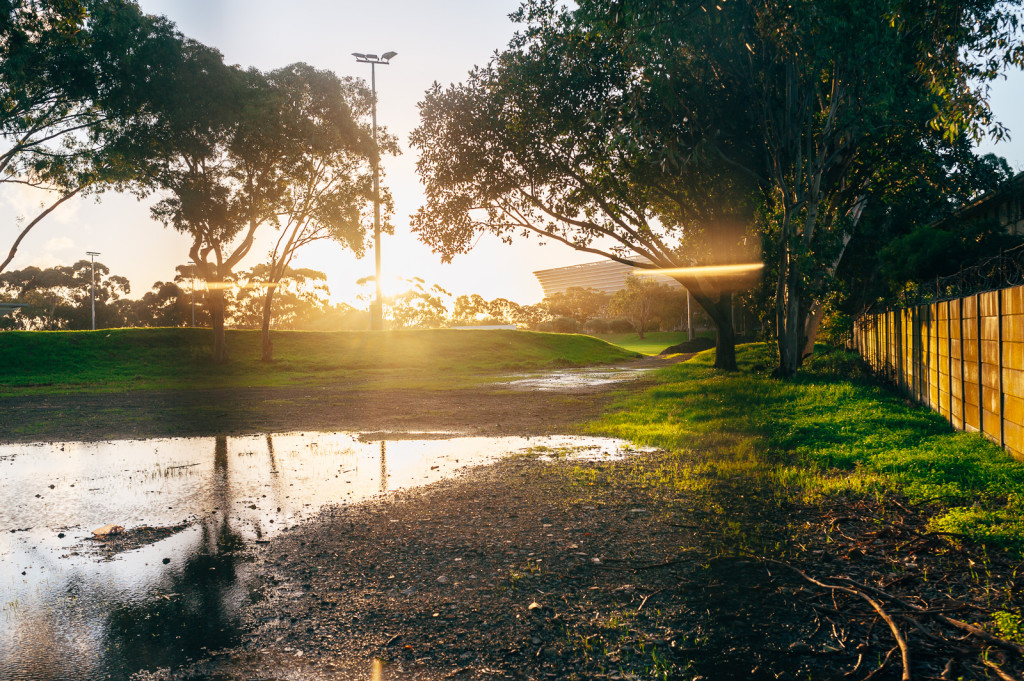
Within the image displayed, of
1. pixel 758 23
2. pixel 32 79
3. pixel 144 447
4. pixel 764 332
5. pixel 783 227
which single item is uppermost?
pixel 32 79

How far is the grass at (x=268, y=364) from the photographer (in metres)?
24.4

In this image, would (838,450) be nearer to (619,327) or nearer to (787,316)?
(787,316)

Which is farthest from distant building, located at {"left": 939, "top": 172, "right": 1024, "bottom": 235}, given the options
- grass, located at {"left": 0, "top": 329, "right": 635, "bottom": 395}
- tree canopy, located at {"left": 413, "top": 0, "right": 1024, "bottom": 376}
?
grass, located at {"left": 0, "top": 329, "right": 635, "bottom": 395}

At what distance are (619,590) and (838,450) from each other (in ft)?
17.1

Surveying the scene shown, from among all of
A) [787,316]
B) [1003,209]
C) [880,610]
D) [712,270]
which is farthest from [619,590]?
[1003,209]

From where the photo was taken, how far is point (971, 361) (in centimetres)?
792

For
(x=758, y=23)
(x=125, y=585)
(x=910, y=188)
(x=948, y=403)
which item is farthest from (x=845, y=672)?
(x=910, y=188)

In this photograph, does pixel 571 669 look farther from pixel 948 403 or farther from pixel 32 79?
pixel 32 79

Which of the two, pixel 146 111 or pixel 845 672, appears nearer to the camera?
pixel 845 672

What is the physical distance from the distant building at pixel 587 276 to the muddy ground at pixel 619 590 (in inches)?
3769

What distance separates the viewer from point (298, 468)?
27.0 feet

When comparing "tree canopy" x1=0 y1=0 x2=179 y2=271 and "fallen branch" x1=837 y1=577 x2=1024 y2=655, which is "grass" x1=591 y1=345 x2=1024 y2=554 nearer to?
"fallen branch" x1=837 y1=577 x2=1024 y2=655

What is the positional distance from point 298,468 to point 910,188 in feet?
61.3

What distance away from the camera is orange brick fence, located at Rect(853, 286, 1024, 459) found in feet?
21.4
